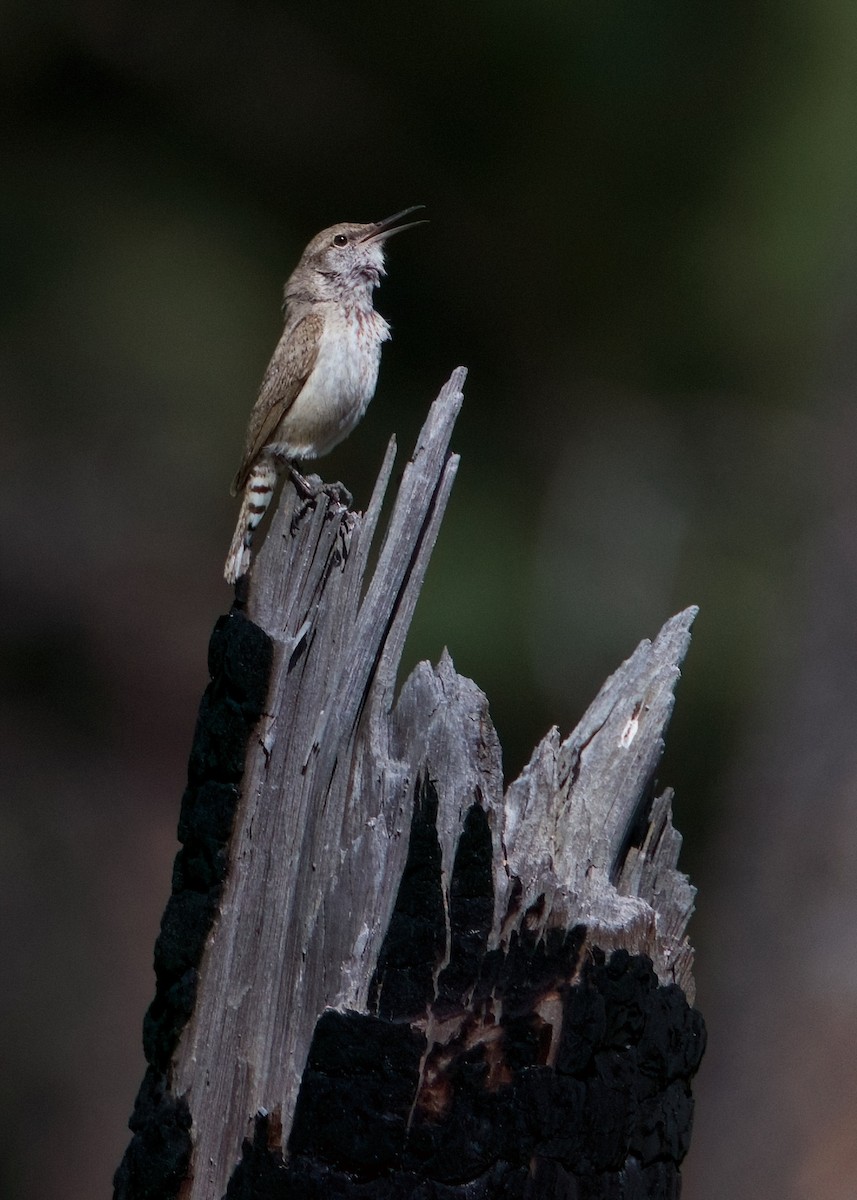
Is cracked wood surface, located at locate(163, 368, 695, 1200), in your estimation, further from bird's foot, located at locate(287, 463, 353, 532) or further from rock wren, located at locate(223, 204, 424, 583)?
rock wren, located at locate(223, 204, 424, 583)

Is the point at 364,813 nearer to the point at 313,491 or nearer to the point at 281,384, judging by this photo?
the point at 313,491

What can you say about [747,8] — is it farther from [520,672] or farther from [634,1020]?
[634,1020]

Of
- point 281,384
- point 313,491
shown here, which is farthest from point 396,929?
point 281,384

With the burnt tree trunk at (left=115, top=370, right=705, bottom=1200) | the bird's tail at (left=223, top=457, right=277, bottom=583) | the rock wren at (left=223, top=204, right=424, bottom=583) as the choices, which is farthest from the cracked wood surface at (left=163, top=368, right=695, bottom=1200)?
the rock wren at (left=223, top=204, right=424, bottom=583)

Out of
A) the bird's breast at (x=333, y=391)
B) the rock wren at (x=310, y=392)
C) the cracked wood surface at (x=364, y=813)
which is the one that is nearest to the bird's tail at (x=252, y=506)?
the rock wren at (x=310, y=392)

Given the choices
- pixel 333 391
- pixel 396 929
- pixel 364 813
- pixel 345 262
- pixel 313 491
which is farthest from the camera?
pixel 345 262

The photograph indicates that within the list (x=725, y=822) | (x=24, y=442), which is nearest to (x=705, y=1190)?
(x=725, y=822)

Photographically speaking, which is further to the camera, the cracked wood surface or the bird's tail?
the bird's tail
